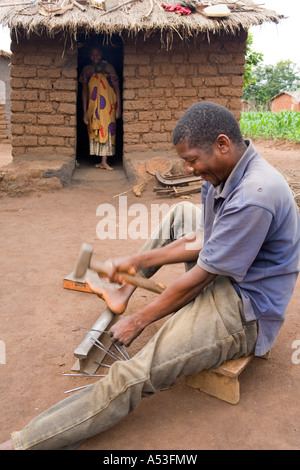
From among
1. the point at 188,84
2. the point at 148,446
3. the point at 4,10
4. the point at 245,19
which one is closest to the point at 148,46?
the point at 188,84

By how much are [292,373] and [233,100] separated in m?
5.49

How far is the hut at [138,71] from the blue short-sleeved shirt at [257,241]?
503cm

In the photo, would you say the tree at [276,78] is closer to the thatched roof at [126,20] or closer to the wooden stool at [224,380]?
the thatched roof at [126,20]

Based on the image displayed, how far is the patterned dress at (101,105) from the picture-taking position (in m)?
7.51

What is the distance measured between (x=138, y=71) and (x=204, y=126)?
17.8 feet

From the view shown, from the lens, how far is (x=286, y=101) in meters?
28.9

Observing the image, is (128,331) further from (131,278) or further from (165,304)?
(131,278)

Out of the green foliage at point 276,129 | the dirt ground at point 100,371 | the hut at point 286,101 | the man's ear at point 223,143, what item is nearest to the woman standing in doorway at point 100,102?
the dirt ground at point 100,371

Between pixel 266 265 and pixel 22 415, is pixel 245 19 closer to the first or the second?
pixel 266 265

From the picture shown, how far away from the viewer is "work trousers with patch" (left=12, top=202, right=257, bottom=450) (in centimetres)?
171

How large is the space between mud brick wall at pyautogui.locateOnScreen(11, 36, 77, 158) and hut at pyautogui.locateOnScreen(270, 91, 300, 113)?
74.6 feet

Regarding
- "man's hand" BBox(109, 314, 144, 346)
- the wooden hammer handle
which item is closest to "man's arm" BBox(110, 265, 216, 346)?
"man's hand" BBox(109, 314, 144, 346)

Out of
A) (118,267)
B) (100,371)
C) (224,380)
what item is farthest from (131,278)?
(224,380)

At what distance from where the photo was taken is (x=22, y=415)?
2.05 metres
